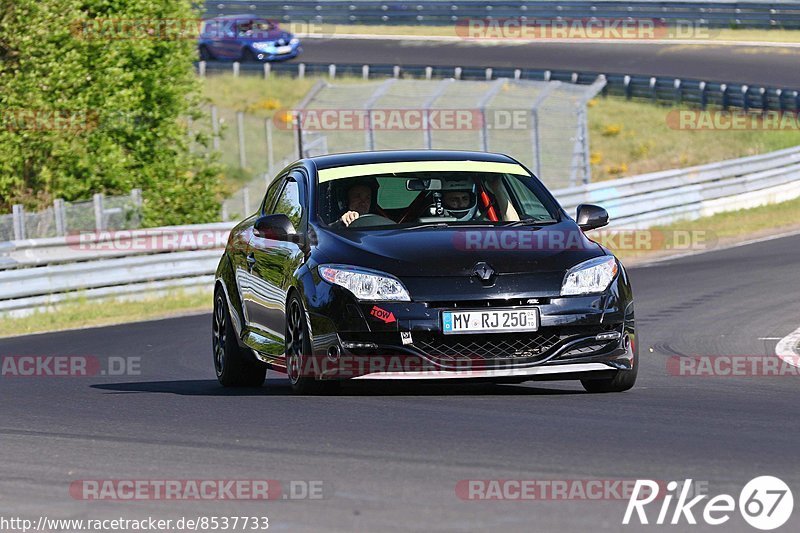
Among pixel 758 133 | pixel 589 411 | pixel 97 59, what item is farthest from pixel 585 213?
pixel 758 133

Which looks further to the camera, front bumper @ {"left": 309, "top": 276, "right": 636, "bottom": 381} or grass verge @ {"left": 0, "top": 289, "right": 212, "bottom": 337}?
grass verge @ {"left": 0, "top": 289, "right": 212, "bottom": 337}

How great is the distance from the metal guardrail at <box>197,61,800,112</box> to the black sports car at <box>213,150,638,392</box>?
31954mm

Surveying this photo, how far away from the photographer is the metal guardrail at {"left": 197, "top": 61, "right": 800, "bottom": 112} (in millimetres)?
42906

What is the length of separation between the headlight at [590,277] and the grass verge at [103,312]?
445 inches

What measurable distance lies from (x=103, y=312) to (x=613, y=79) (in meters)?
31.4

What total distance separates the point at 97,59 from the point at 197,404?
21.0 meters

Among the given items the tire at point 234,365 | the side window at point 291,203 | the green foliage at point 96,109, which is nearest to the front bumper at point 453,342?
the side window at point 291,203

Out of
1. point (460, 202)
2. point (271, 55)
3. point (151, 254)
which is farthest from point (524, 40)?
point (460, 202)

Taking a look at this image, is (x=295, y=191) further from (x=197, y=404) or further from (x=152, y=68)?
(x=152, y=68)

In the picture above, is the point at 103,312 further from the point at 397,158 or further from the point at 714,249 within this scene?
the point at 397,158

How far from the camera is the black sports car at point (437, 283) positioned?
899 cm

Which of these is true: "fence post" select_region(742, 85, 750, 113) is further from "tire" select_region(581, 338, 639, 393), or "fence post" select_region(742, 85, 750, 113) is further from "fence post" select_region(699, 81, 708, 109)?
"tire" select_region(581, 338, 639, 393)

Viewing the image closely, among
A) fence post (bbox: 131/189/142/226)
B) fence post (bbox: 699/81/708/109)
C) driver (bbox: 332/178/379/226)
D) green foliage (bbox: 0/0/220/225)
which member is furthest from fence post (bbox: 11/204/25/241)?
fence post (bbox: 699/81/708/109)

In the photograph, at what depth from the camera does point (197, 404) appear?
32.1ft
